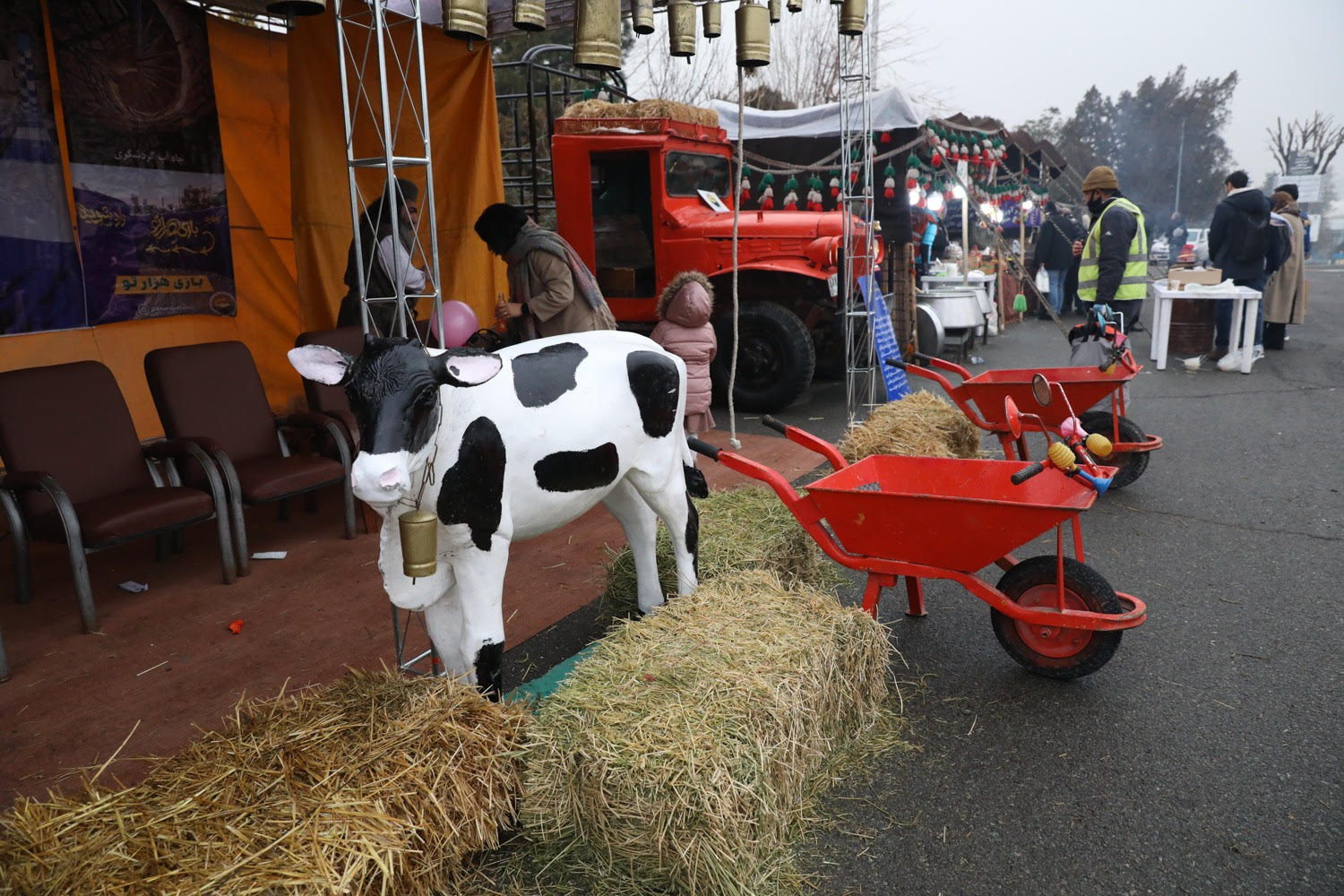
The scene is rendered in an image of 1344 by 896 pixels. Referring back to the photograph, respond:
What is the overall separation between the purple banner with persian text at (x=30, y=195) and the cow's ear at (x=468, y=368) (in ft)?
15.0

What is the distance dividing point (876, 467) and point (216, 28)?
5761mm

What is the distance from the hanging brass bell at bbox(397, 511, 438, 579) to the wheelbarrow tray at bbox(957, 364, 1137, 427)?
3759mm

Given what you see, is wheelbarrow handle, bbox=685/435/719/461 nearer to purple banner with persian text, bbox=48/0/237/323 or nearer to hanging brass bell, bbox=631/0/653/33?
hanging brass bell, bbox=631/0/653/33

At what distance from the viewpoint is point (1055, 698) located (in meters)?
3.21

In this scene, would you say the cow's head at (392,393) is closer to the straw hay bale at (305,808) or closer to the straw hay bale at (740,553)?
the straw hay bale at (305,808)

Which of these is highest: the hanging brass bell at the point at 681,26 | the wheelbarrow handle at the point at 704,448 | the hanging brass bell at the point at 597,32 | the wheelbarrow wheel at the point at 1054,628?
the hanging brass bell at the point at 681,26

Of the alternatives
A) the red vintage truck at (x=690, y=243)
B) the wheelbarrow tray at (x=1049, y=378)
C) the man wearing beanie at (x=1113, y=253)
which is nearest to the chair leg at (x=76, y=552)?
the wheelbarrow tray at (x=1049, y=378)

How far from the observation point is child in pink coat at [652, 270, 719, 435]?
20.7 ft

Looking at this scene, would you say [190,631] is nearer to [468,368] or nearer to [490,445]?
[490,445]

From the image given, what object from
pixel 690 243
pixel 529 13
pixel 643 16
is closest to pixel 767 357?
pixel 690 243

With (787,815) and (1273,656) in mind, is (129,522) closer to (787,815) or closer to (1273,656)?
(787,815)

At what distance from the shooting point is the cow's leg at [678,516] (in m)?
3.27

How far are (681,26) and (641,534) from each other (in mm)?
2696

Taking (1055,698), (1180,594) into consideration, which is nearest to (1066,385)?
(1180,594)
